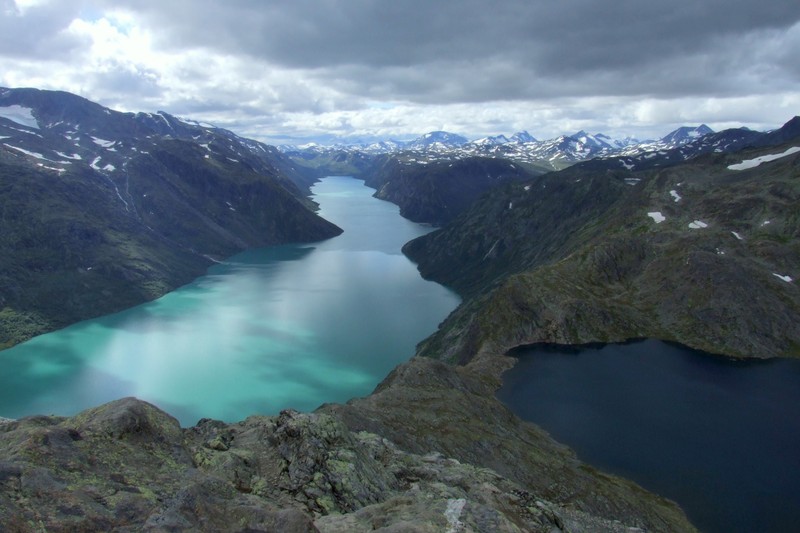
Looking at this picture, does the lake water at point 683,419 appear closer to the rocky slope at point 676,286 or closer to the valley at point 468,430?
the valley at point 468,430

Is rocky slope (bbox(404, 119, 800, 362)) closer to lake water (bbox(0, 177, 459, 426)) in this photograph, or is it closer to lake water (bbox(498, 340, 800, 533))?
lake water (bbox(498, 340, 800, 533))

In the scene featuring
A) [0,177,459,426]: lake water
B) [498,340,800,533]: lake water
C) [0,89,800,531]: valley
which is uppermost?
[0,89,800,531]: valley

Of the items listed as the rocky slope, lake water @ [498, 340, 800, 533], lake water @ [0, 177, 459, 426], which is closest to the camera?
lake water @ [498, 340, 800, 533]

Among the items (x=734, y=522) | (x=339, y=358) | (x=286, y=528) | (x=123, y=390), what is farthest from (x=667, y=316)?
(x=123, y=390)

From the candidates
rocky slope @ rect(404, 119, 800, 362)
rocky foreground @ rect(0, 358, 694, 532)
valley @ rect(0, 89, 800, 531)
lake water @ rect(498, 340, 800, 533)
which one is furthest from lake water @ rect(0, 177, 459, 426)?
rocky foreground @ rect(0, 358, 694, 532)

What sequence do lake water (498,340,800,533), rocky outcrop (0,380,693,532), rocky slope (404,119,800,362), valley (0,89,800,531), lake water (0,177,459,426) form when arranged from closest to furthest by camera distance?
rocky outcrop (0,380,693,532) → valley (0,89,800,531) → lake water (498,340,800,533) → rocky slope (404,119,800,362) → lake water (0,177,459,426)
